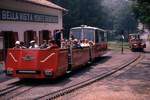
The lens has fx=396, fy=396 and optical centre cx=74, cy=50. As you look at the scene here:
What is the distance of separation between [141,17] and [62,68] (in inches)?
1143

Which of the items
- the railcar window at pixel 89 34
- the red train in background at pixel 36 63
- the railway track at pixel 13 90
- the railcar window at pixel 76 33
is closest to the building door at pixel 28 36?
the railcar window at pixel 76 33

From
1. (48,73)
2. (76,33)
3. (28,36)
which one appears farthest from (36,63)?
(76,33)

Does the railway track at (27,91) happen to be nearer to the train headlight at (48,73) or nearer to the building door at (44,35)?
the train headlight at (48,73)

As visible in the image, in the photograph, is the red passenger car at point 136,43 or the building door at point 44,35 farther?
the red passenger car at point 136,43

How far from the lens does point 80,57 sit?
21781 millimetres

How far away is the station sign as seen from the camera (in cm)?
2411

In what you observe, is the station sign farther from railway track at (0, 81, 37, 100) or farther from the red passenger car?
the red passenger car

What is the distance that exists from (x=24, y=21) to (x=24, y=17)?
27cm

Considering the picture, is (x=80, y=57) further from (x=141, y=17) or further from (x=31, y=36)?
(x=141, y=17)

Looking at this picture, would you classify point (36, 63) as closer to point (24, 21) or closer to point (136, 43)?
point (24, 21)

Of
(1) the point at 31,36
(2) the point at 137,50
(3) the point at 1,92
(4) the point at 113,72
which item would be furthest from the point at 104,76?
(2) the point at 137,50

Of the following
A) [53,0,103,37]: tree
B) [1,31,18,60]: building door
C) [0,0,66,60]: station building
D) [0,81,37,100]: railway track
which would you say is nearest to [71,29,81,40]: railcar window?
[0,0,66,60]: station building

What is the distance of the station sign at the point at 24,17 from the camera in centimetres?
2411

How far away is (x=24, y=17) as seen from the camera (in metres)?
27.1
